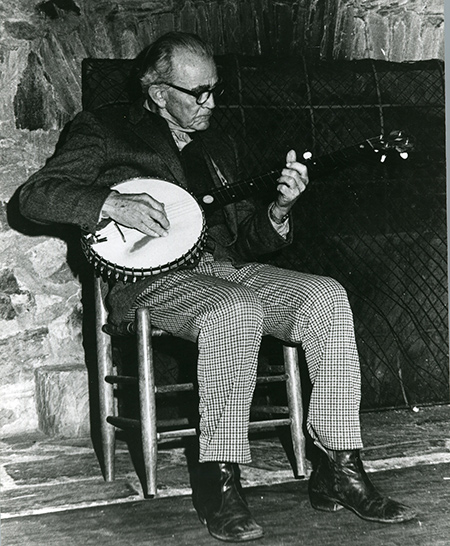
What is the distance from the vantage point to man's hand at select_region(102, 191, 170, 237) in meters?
2.40

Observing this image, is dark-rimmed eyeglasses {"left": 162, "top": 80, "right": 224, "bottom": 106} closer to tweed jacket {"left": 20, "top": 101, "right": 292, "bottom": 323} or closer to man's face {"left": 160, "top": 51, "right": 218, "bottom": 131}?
man's face {"left": 160, "top": 51, "right": 218, "bottom": 131}

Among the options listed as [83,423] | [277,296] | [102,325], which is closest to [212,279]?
[277,296]

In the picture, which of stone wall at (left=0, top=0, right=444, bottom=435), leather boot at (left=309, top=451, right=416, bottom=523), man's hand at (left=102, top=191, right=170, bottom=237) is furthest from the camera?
stone wall at (left=0, top=0, right=444, bottom=435)

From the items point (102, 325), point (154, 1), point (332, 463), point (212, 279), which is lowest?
point (332, 463)

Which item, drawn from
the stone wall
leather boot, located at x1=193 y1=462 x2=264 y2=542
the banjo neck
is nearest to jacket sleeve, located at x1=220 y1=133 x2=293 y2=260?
the banjo neck

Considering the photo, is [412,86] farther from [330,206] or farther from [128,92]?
[128,92]

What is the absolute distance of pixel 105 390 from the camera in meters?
2.77

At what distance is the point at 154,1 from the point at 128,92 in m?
0.51

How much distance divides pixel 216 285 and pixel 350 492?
29.6 inches

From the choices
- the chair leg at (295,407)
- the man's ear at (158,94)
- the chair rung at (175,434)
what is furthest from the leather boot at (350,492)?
the man's ear at (158,94)

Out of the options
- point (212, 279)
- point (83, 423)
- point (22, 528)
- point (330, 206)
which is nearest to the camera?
point (22, 528)

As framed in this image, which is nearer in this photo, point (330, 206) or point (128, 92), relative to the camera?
point (128, 92)

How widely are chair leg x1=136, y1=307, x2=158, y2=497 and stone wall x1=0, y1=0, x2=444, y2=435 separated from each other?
41.0 inches

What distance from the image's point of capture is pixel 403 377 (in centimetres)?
376
